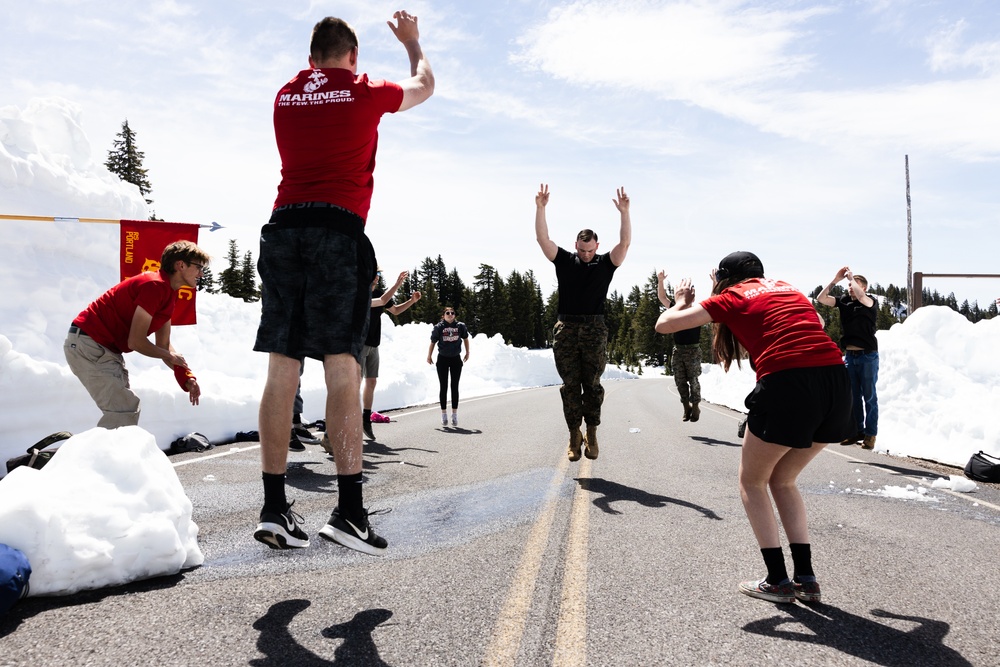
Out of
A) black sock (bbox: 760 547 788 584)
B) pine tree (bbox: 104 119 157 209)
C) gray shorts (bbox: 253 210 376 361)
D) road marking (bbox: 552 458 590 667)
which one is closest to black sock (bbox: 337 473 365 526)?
gray shorts (bbox: 253 210 376 361)

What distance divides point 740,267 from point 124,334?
429cm

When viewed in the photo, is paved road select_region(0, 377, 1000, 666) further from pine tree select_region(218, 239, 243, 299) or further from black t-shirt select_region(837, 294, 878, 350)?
pine tree select_region(218, 239, 243, 299)

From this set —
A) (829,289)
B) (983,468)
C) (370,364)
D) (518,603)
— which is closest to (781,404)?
(518,603)

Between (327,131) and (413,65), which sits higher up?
(413,65)

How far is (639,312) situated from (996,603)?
94754 millimetres

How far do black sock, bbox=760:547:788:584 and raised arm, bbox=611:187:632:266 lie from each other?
12.0ft

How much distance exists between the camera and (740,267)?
3.44 m

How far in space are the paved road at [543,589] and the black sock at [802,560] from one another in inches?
6.2

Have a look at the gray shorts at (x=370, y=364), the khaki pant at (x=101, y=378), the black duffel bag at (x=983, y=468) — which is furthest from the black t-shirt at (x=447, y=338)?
the black duffel bag at (x=983, y=468)

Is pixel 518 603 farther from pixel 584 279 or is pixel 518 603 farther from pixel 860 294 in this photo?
pixel 860 294

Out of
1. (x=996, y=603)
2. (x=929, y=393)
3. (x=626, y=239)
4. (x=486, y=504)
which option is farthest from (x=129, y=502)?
(x=929, y=393)

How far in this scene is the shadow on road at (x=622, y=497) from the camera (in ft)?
15.3

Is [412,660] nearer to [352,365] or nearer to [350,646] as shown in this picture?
[350,646]

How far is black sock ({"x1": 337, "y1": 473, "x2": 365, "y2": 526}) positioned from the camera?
268 centimetres
